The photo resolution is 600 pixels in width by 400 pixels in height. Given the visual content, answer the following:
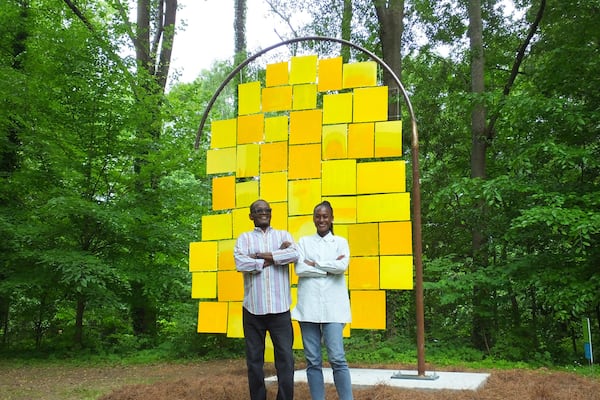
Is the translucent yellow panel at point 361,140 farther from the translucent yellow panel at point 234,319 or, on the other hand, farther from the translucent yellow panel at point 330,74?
the translucent yellow panel at point 234,319

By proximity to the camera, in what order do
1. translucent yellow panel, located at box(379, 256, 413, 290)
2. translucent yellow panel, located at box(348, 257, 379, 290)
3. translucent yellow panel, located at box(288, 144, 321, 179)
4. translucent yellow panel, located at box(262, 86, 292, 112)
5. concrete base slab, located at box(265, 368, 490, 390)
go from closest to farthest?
concrete base slab, located at box(265, 368, 490, 390), translucent yellow panel, located at box(379, 256, 413, 290), translucent yellow panel, located at box(348, 257, 379, 290), translucent yellow panel, located at box(288, 144, 321, 179), translucent yellow panel, located at box(262, 86, 292, 112)

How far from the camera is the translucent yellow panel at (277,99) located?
17.1ft

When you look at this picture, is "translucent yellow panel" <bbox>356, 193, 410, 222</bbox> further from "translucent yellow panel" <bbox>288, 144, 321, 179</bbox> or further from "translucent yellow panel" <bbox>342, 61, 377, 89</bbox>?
"translucent yellow panel" <bbox>342, 61, 377, 89</bbox>

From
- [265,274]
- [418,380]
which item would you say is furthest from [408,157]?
[265,274]

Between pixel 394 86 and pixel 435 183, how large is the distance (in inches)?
69.8

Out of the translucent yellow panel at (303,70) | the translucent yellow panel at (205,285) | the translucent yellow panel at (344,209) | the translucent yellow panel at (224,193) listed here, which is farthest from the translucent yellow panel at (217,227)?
the translucent yellow panel at (303,70)

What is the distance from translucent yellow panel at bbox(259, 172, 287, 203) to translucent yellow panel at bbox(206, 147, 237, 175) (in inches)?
16.4

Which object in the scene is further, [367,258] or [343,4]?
[343,4]

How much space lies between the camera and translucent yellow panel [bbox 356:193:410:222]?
15.0ft

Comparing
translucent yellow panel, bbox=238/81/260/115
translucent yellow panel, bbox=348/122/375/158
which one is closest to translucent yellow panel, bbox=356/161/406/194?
translucent yellow panel, bbox=348/122/375/158

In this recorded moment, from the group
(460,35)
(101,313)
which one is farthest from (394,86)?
(101,313)

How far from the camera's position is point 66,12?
8.88 meters

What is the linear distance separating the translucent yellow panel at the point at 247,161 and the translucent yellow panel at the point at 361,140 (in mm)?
983

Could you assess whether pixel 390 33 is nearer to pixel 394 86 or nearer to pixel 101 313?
pixel 394 86
